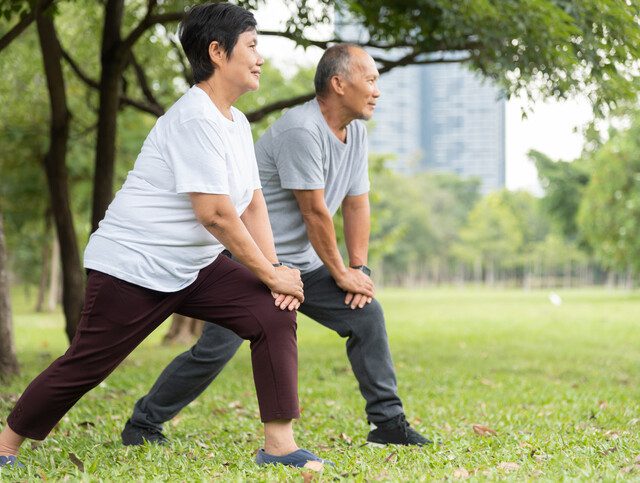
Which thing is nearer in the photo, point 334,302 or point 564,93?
point 334,302

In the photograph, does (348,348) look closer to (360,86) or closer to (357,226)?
(357,226)

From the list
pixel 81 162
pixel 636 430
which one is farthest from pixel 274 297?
pixel 81 162

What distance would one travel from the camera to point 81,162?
67.2 feet

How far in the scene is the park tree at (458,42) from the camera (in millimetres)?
7953

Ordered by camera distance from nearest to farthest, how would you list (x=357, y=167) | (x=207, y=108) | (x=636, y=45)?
(x=207, y=108) → (x=357, y=167) → (x=636, y=45)

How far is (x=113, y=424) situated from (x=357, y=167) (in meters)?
2.36

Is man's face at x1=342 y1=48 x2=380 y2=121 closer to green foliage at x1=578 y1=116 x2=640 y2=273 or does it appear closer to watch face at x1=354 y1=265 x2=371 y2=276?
watch face at x1=354 y1=265 x2=371 y2=276

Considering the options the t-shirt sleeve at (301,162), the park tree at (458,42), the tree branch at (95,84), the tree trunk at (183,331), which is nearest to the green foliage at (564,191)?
the tree trunk at (183,331)

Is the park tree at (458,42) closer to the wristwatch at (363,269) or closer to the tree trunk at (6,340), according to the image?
the tree trunk at (6,340)

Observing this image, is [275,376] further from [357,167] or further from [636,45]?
[636,45]

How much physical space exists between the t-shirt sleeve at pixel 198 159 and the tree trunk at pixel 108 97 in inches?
255

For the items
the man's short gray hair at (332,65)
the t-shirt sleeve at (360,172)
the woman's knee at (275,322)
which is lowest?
the woman's knee at (275,322)

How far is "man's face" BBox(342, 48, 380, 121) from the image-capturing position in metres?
4.79

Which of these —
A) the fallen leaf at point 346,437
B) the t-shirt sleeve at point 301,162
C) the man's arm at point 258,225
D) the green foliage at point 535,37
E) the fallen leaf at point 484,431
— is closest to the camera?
the man's arm at point 258,225
